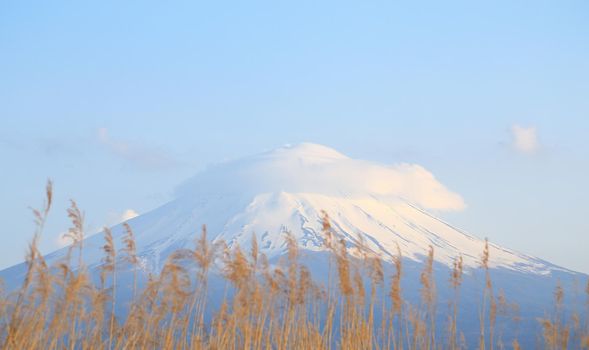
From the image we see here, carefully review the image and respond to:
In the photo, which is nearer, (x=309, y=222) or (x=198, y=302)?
(x=198, y=302)

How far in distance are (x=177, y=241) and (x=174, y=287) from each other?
94475 mm

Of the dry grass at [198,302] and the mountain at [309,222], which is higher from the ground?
the mountain at [309,222]

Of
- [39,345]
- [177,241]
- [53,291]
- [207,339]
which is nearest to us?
[53,291]

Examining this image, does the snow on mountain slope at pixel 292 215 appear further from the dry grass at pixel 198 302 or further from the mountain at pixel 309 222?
the dry grass at pixel 198 302

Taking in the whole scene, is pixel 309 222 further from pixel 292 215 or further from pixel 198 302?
pixel 198 302

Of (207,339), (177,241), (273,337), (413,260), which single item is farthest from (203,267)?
(177,241)

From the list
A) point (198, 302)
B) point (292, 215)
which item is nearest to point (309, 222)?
point (292, 215)

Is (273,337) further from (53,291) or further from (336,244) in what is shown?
(53,291)

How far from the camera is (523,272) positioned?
105125mm

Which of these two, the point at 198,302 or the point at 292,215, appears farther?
the point at 292,215

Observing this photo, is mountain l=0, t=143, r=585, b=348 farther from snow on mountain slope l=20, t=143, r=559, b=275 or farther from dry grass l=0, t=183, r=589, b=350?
dry grass l=0, t=183, r=589, b=350

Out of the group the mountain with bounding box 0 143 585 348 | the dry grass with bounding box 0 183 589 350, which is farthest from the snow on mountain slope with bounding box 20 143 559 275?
the dry grass with bounding box 0 183 589 350

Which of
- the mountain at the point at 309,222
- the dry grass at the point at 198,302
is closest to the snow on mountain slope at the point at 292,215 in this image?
the mountain at the point at 309,222

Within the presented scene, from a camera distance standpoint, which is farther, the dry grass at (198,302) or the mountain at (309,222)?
the mountain at (309,222)
